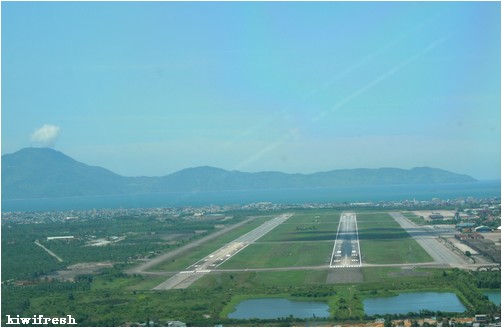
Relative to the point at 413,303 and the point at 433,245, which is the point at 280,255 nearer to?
the point at 433,245

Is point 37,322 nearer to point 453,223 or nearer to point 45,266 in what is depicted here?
point 45,266

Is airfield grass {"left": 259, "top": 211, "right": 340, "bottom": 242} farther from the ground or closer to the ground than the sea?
closer to the ground

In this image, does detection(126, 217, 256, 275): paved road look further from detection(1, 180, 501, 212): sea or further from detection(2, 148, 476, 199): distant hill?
detection(2, 148, 476, 199): distant hill

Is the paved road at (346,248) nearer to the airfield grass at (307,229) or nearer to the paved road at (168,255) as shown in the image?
the airfield grass at (307,229)

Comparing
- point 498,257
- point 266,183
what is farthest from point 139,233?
point 266,183

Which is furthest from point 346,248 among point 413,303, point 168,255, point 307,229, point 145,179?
point 145,179

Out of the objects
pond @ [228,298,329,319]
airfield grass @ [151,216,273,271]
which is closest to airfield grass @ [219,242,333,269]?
airfield grass @ [151,216,273,271]
